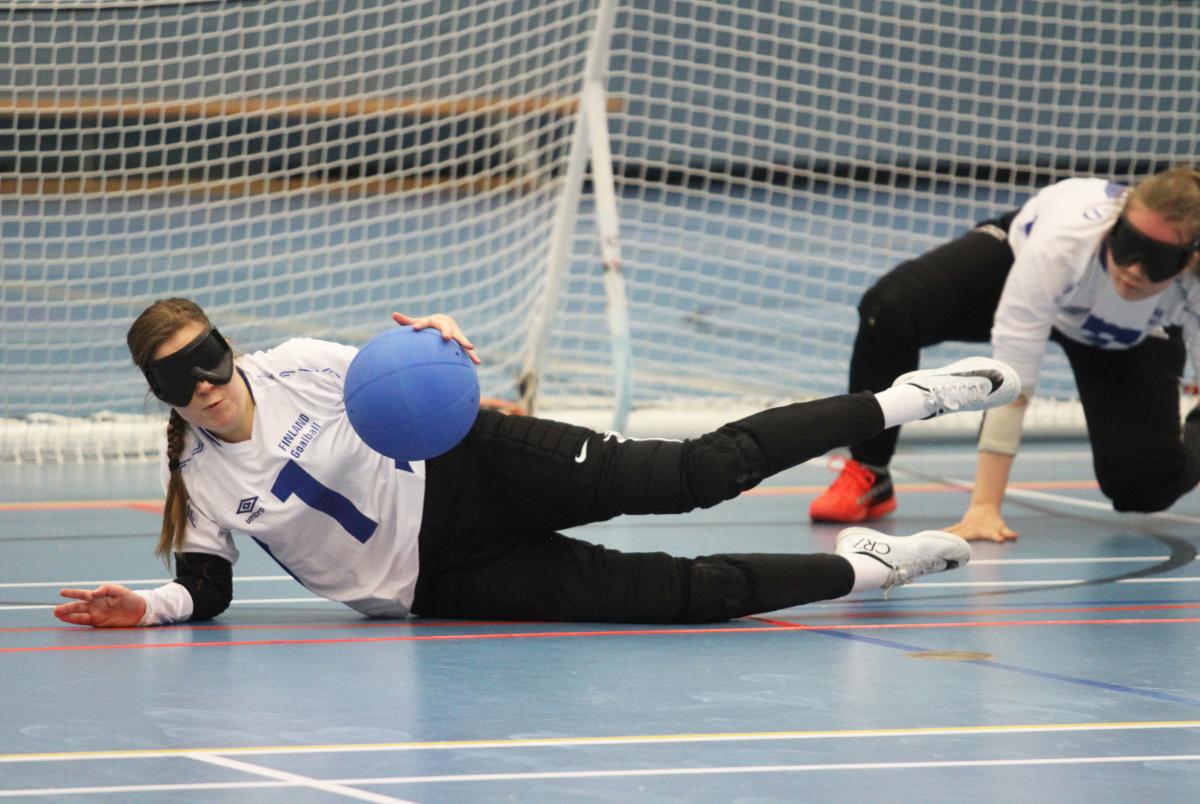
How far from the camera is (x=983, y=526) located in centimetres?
507

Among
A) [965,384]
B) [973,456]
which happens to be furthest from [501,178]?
[965,384]

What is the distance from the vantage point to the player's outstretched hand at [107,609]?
3.62 metres

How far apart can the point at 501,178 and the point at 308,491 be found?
6.36 meters

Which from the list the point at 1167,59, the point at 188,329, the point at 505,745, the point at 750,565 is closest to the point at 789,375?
the point at 750,565

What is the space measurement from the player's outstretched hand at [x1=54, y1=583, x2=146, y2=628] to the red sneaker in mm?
2546

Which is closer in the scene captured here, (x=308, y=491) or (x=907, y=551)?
(x=308, y=491)

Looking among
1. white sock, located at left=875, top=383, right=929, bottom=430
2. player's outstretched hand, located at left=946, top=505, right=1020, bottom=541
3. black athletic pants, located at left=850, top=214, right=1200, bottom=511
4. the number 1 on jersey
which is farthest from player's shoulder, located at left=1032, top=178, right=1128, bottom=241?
the number 1 on jersey

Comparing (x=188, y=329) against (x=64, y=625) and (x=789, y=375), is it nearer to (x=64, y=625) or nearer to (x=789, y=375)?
(x=64, y=625)

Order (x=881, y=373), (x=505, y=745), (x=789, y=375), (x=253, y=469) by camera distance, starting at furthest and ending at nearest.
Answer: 1. (x=789, y=375)
2. (x=881, y=373)
3. (x=253, y=469)
4. (x=505, y=745)

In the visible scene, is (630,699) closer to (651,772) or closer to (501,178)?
(651,772)

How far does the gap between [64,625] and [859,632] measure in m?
1.81

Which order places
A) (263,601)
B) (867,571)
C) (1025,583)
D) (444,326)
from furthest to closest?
(1025,583)
(263,601)
(867,571)
(444,326)

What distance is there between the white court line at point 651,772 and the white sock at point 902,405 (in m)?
1.39

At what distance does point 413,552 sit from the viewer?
376 cm
